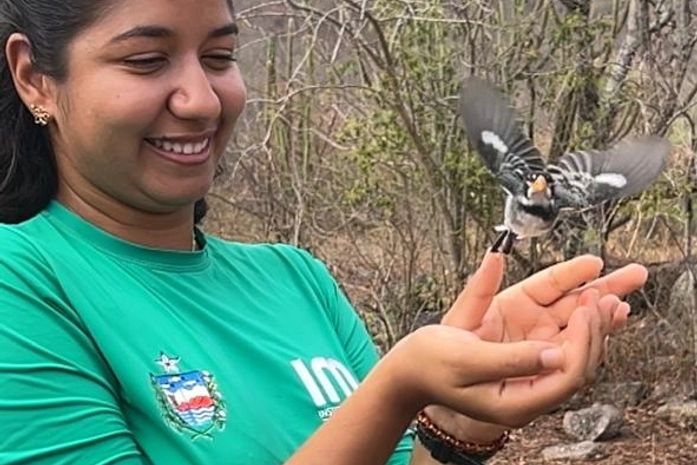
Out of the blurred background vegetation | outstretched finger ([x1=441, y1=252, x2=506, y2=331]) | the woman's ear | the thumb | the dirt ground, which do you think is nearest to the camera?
the thumb

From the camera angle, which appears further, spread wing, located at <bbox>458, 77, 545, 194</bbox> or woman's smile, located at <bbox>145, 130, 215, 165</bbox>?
spread wing, located at <bbox>458, 77, 545, 194</bbox>

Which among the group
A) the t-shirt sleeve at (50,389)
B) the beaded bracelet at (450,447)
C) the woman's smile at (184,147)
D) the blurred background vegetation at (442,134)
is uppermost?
the woman's smile at (184,147)

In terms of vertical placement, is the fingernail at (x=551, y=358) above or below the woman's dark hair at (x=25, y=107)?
below

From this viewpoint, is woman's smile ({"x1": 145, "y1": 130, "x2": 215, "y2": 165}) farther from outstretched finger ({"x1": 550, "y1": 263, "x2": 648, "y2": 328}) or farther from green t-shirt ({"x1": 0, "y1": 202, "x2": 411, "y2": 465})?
outstretched finger ({"x1": 550, "y1": 263, "x2": 648, "y2": 328})

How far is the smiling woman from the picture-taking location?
3.68ft

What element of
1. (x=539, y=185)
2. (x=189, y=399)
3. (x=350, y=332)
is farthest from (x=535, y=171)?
(x=189, y=399)

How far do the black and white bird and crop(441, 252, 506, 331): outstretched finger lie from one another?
0.07 meters

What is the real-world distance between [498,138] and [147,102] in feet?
1.76

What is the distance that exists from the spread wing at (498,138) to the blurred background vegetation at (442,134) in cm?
302

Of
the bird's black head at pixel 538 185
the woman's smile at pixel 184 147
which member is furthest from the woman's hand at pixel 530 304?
the woman's smile at pixel 184 147

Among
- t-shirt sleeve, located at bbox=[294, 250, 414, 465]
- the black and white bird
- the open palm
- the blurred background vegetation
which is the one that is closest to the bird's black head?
the black and white bird

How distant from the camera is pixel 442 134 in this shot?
521 centimetres

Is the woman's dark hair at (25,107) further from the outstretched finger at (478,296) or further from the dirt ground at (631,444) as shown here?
the dirt ground at (631,444)

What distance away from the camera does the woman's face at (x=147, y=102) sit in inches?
49.2
